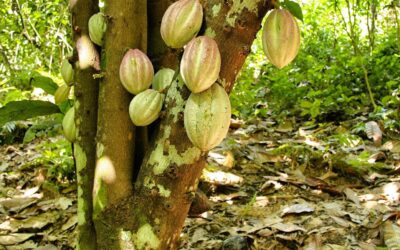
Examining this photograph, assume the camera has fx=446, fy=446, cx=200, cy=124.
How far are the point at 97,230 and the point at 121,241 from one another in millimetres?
100

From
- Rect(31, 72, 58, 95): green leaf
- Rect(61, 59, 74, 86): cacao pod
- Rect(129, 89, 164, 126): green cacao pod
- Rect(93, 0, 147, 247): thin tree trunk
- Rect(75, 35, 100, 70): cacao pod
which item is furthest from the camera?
Rect(31, 72, 58, 95): green leaf

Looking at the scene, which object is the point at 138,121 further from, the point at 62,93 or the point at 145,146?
the point at 62,93

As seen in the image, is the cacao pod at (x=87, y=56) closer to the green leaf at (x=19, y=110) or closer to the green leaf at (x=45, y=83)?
the green leaf at (x=19, y=110)

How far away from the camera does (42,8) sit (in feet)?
19.0

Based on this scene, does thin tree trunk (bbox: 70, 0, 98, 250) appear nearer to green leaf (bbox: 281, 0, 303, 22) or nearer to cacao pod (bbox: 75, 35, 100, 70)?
cacao pod (bbox: 75, 35, 100, 70)

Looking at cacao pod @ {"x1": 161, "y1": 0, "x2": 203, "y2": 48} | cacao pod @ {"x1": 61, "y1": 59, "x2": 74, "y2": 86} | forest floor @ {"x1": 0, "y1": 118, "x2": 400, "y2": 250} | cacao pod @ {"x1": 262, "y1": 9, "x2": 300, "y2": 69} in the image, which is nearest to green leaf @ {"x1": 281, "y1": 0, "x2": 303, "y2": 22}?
cacao pod @ {"x1": 262, "y1": 9, "x2": 300, "y2": 69}

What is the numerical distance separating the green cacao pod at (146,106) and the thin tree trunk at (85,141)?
22cm

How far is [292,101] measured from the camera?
4.84 metres

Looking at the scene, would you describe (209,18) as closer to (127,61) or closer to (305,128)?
(127,61)

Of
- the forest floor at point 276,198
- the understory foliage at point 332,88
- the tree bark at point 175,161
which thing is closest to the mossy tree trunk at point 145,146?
the tree bark at point 175,161

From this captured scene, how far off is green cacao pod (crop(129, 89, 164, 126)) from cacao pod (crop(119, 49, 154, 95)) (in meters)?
0.05

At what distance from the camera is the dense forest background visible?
297 centimetres

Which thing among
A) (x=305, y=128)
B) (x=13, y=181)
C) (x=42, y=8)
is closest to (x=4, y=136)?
(x=13, y=181)

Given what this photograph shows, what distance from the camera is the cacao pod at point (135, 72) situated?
4.21 ft
